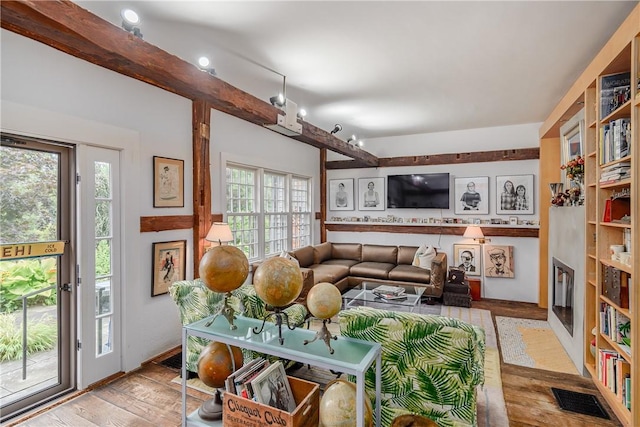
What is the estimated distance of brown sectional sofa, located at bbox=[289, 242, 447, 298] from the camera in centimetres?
484

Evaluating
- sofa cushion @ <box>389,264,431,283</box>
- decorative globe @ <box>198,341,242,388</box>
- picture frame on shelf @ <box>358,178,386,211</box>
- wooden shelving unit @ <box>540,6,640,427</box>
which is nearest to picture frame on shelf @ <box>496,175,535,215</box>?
sofa cushion @ <box>389,264,431,283</box>

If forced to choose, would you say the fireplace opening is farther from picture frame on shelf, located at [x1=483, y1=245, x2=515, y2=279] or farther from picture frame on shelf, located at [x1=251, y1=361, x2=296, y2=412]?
picture frame on shelf, located at [x1=251, y1=361, x2=296, y2=412]

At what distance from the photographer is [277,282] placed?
1542 millimetres

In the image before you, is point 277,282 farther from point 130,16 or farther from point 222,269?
point 130,16

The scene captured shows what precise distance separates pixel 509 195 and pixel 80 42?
18.9ft

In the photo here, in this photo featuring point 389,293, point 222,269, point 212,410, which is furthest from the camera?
point 389,293

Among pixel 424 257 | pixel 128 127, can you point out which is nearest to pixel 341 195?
pixel 424 257

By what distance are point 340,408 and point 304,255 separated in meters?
3.82

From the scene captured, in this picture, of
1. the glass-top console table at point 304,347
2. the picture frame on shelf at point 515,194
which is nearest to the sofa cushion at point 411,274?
the picture frame on shelf at point 515,194

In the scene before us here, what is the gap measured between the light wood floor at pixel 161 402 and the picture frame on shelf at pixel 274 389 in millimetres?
1008

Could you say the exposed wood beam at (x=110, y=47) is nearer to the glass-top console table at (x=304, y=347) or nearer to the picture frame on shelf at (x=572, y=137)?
the glass-top console table at (x=304, y=347)

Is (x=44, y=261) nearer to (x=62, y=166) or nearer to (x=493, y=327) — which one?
(x=62, y=166)

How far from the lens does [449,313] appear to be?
4.51 metres

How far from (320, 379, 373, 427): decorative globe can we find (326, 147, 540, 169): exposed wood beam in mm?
4947
